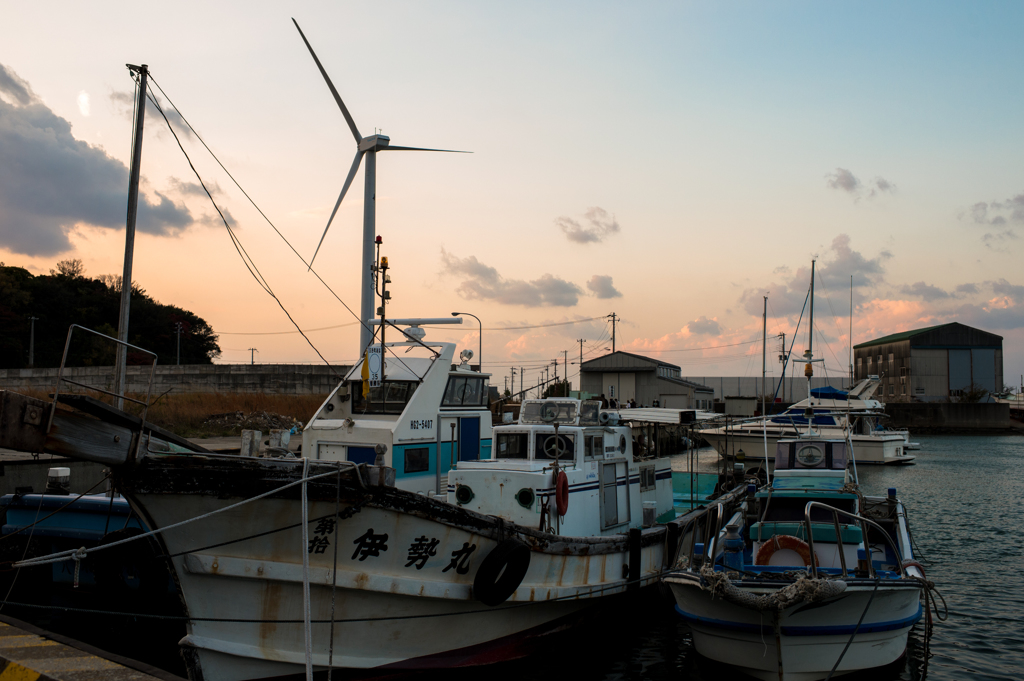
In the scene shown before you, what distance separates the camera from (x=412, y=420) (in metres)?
12.7

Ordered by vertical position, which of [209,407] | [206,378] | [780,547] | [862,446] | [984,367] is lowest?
[862,446]

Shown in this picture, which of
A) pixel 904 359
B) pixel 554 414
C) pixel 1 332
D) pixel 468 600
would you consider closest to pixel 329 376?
pixel 1 332

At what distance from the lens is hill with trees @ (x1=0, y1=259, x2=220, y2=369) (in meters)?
57.6

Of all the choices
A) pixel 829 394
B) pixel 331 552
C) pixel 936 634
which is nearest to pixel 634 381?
pixel 829 394

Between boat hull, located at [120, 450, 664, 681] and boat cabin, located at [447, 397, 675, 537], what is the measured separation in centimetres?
156

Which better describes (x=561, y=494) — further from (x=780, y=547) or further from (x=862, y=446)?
(x=862, y=446)

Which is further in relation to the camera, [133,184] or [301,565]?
[133,184]

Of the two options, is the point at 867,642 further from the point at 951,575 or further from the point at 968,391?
the point at 968,391

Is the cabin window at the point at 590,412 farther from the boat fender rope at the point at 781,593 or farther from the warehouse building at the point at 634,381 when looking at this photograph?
the warehouse building at the point at 634,381

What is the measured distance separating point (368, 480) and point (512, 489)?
3533mm

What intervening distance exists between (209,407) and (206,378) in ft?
22.2

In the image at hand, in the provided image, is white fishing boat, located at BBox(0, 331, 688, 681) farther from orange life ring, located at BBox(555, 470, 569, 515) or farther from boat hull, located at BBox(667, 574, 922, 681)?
boat hull, located at BBox(667, 574, 922, 681)

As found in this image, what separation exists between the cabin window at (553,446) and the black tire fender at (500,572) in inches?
109

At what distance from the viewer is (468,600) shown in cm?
948
